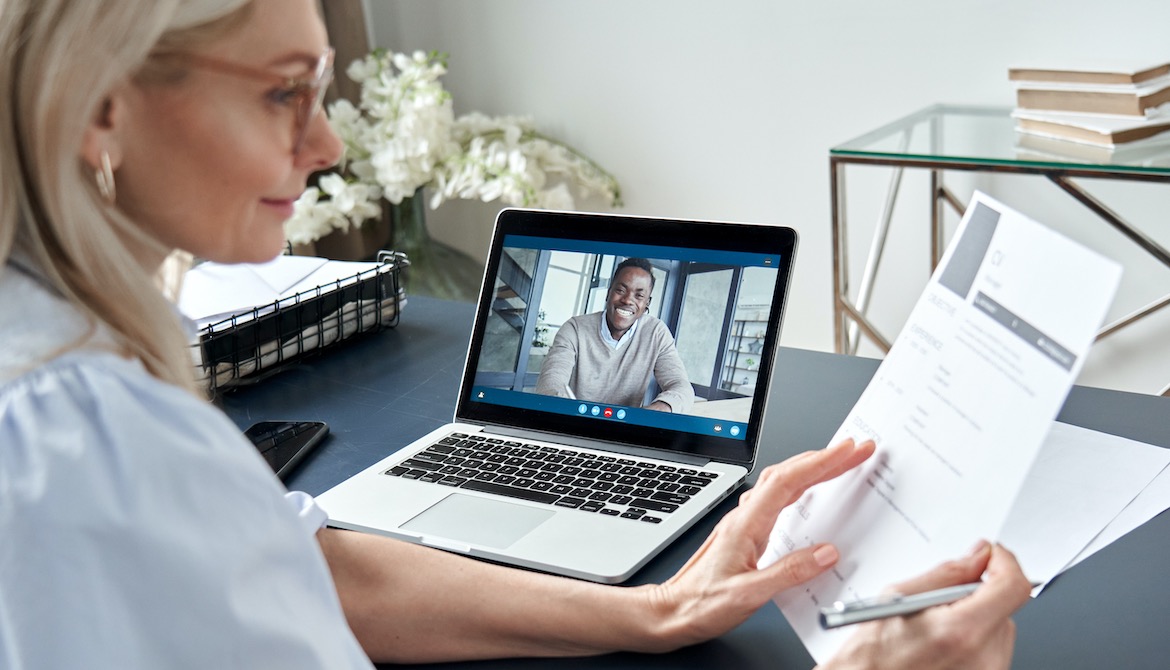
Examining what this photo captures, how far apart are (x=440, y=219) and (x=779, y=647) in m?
2.38

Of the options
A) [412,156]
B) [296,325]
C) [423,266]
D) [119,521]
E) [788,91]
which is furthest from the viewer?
[423,266]

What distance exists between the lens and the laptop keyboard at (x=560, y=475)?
958mm

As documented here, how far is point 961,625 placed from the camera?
60 centimetres

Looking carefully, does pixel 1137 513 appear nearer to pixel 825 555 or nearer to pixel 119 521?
pixel 825 555

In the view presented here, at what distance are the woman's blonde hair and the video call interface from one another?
56 centimetres

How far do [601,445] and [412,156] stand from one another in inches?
51.5

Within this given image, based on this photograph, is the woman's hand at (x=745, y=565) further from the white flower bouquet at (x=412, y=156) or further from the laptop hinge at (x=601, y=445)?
the white flower bouquet at (x=412, y=156)

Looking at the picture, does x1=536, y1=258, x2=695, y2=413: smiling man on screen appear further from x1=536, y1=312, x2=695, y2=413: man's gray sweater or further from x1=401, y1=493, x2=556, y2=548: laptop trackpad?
x1=401, y1=493, x2=556, y2=548: laptop trackpad

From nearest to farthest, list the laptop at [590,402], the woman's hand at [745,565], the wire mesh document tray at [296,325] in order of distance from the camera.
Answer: the woman's hand at [745,565] → the laptop at [590,402] → the wire mesh document tray at [296,325]

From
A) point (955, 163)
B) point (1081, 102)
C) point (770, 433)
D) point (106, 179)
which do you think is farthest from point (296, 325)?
point (1081, 102)

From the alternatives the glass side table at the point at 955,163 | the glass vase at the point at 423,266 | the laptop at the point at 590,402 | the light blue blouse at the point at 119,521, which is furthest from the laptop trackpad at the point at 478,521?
the glass vase at the point at 423,266

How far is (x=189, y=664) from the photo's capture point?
21.0 inches

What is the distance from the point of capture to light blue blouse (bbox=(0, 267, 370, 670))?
1.69ft

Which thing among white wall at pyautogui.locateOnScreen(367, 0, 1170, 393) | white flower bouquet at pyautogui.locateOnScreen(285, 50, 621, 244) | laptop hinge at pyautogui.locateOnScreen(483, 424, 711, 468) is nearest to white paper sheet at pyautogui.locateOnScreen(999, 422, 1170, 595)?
laptop hinge at pyautogui.locateOnScreen(483, 424, 711, 468)
